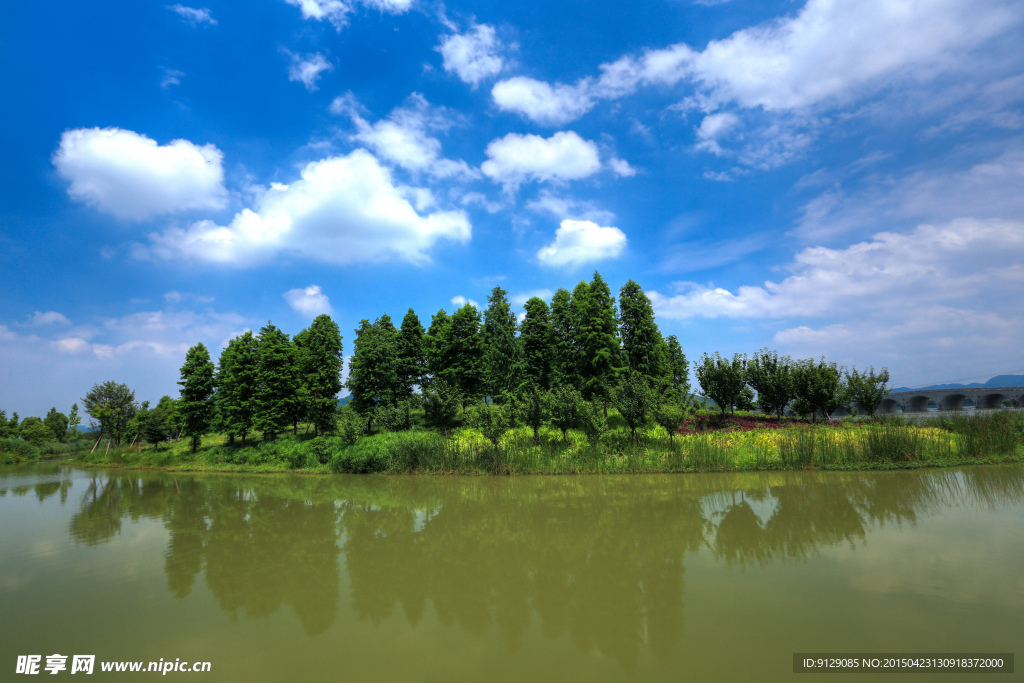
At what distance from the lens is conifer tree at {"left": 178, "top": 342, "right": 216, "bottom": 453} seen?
31078 mm

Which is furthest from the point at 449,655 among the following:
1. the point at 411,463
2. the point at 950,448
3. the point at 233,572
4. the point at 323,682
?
the point at 950,448

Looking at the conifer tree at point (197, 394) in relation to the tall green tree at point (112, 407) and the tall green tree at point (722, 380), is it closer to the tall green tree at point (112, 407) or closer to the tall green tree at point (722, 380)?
the tall green tree at point (112, 407)

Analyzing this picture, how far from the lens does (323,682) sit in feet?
14.2

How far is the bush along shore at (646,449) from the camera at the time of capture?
16.1 m

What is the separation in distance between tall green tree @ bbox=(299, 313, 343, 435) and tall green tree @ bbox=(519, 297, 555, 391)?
15085 mm

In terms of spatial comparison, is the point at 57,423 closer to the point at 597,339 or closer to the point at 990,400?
the point at 597,339

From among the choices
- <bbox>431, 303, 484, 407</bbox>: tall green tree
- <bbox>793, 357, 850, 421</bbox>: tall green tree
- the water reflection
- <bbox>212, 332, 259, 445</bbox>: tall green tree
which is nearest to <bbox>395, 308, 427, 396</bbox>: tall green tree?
<bbox>431, 303, 484, 407</bbox>: tall green tree

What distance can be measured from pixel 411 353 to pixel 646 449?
791 inches

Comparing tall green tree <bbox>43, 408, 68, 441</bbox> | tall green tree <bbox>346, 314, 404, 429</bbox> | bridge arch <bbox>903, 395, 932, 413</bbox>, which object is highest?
tall green tree <bbox>346, 314, 404, 429</bbox>

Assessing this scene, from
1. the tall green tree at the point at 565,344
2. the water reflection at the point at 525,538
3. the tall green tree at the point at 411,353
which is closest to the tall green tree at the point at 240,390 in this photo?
the tall green tree at the point at 411,353

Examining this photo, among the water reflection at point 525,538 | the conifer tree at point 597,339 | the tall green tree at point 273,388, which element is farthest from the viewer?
the tall green tree at point 273,388

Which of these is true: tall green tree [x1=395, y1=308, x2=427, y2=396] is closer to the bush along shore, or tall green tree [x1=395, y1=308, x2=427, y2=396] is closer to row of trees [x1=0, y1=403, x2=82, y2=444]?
the bush along shore

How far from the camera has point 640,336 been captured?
2761 centimetres

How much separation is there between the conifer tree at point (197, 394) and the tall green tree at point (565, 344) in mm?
27150
